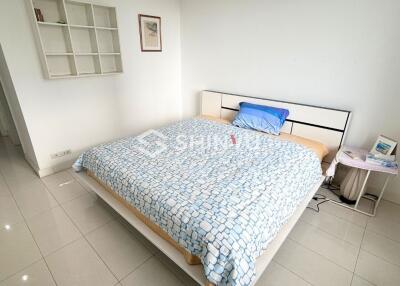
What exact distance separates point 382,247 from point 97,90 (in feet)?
11.2

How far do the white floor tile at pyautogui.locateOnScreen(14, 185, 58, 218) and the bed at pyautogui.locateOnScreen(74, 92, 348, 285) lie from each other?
492 mm

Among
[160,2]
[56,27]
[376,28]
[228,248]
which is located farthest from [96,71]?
[376,28]

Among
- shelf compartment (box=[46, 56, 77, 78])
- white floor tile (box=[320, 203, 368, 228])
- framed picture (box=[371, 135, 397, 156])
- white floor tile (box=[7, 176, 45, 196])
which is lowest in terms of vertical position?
white floor tile (box=[7, 176, 45, 196])

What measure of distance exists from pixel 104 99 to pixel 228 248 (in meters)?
2.66

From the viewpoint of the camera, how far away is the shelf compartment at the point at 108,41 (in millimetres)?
2902

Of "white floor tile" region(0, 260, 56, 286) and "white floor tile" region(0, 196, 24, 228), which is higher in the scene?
"white floor tile" region(0, 196, 24, 228)

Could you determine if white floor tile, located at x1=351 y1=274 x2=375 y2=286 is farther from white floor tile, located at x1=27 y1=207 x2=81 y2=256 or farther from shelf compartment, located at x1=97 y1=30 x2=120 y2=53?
shelf compartment, located at x1=97 y1=30 x2=120 y2=53

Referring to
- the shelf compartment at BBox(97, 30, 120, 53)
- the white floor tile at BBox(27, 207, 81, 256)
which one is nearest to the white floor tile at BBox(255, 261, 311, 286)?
the white floor tile at BBox(27, 207, 81, 256)

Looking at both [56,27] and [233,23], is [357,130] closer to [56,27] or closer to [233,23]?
[233,23]

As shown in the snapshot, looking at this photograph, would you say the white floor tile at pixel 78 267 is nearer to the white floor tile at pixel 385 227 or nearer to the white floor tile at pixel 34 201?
the white floor tile at pixel 34 201

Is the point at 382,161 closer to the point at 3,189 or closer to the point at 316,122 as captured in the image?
the point at 316,122

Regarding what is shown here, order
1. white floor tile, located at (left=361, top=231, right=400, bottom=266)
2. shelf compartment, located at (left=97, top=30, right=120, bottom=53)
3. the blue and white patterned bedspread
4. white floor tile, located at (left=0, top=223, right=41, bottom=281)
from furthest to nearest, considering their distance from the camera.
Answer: shelf compartment, located at (left=97, top=30, right=120, bottom=53) → white floor tile, located at (left=361, top=231, right=400, bottom=266) → white floor tile, located at (left=0, top=223, right=41, bottom=281) → the blue and white patterned bedspread

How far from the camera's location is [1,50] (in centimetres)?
222

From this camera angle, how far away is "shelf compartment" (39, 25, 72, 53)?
2433mm
